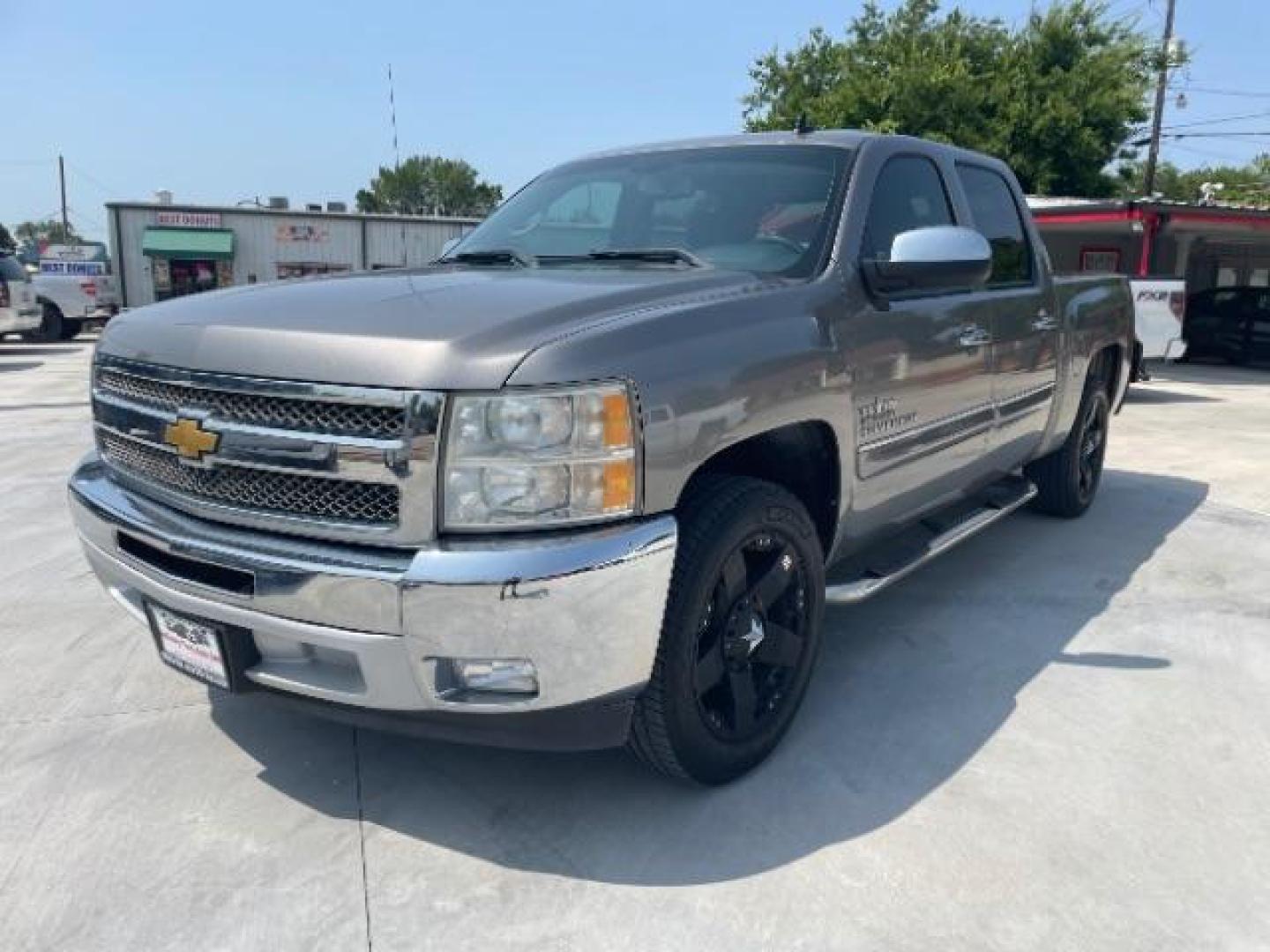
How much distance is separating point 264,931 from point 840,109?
23158 mm

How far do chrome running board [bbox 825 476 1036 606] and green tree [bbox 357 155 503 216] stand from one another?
286ft

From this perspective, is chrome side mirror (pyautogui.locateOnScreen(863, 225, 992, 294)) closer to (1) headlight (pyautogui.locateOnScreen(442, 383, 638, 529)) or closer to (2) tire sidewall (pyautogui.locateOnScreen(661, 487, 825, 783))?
(2) tire sidewall (pyautogui.locateOnScreen(661, 487, 825, 783))

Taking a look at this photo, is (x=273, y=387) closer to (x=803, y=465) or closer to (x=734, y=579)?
(x=734, y=579)

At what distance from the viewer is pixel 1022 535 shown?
5684 millimetres

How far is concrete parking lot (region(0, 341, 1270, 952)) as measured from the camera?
7.88ft

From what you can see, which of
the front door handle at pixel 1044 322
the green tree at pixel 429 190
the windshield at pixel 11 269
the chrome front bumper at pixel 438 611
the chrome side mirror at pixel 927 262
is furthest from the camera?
the green tree at pixel 429 190

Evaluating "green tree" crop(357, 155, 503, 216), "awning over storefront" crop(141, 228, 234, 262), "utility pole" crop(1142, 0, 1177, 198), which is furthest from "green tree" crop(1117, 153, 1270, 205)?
"green tree" crop(357, 155, 503, 216)

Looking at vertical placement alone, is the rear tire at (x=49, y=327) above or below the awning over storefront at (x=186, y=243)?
below

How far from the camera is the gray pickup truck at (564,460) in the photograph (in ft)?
7.61

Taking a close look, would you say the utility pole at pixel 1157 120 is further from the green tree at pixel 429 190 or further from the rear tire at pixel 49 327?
the green tree at pixel 429 190

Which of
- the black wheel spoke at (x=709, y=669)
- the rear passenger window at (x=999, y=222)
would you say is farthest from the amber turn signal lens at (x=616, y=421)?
the rear passenger window at (x=999, y=222)

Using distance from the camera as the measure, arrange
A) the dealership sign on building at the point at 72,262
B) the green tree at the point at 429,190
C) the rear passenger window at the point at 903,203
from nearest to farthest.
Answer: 1. the rear passenger window at the point at 903,203
2. the dealership sign on building at the point at 72,262
3. the green tree at the point at 429,190

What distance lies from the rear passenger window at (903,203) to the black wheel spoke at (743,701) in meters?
1.47

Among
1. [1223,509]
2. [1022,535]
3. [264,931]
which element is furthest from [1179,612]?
[264,931]
